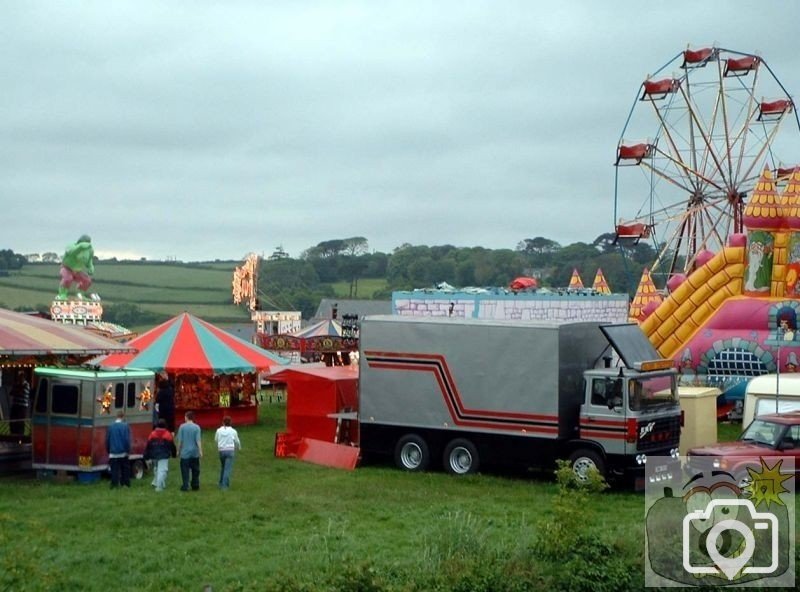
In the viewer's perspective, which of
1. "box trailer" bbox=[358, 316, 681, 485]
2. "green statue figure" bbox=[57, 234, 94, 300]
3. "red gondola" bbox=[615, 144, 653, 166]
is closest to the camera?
"box trailer" bbox=[358, 316, 681, 485]

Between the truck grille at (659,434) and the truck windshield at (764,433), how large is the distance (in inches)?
45.7

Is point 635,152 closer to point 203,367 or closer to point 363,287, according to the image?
point 203,367

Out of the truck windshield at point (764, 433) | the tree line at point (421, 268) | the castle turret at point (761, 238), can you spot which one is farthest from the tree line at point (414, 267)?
the truck windshield at point (764, 433)

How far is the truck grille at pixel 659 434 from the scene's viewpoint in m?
19.2

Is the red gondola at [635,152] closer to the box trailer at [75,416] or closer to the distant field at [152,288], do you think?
the box trailer at [75,416]

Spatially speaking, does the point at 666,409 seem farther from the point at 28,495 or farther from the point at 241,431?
the point at 241,431

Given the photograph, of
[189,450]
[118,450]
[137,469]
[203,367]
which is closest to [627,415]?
[189,450]

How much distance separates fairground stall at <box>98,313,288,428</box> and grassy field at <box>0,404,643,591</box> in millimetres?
9416

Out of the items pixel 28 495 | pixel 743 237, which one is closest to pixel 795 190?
pixel 743 237

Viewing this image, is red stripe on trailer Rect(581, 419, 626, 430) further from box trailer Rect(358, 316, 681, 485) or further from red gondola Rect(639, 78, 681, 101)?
red gondola Rect(639, 78, 681, 101)

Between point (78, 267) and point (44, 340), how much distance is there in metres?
36.9

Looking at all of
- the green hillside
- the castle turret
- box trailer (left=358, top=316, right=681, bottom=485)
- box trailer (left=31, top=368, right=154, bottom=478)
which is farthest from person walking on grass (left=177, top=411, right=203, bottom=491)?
the green hillside

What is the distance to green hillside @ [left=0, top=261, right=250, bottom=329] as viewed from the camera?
→ 9081 centimetres

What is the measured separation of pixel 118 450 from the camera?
1861 cm
